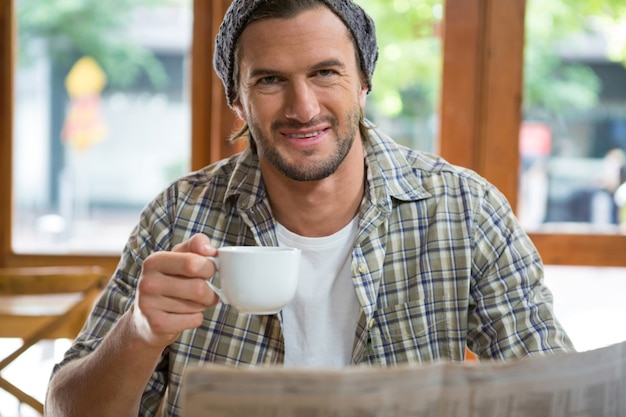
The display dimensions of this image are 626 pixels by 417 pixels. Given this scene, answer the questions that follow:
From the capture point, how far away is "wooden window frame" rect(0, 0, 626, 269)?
7.82 feet

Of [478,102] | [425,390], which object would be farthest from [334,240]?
[478,102]

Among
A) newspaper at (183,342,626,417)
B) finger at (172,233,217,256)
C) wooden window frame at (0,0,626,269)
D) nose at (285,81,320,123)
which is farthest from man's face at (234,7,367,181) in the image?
wooden window frame at (0,0,626,269)

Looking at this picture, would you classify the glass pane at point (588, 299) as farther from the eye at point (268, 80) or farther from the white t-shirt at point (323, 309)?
the eye at point (268, 80)

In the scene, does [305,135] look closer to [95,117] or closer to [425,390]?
[425,390]

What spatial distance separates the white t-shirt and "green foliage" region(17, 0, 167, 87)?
1660 mm

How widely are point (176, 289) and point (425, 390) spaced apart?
0.42 m

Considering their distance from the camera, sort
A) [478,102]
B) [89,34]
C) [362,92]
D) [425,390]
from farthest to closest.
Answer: [89,34], [478,102], [362,92], [425,390]

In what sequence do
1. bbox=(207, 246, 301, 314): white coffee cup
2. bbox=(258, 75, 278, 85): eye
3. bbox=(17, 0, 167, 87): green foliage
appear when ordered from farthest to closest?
bbox=(17, 0, 167, 87): green foliage
bbox=(258, 75, 278, 85): eye
bbox=(207, 246, 301, 314): white coffee cup

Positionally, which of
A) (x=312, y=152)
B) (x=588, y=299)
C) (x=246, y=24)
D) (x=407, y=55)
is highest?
(x=407, y=55)

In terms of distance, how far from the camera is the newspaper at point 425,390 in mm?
519

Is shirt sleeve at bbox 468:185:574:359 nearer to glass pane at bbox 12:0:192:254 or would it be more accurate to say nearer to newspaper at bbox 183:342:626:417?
newspaper at bbox 183:342:626:417

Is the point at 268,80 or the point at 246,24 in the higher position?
the point at 246,24

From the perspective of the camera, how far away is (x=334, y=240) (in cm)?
130

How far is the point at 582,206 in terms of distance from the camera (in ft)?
8.43
